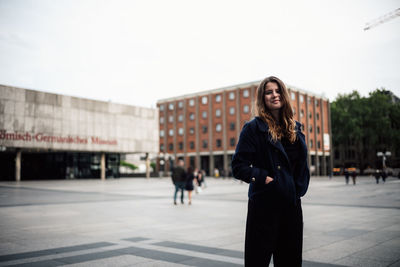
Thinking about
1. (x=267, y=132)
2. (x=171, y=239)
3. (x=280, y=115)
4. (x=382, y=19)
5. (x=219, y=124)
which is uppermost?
(x=382, y=19)

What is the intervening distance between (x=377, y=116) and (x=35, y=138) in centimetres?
5690

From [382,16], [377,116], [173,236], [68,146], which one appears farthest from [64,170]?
[382,16]

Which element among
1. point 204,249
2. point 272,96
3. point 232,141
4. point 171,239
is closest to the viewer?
point 272,96

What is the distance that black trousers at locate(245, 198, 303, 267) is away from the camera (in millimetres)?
2369

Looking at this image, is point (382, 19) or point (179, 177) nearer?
point (179, 177)

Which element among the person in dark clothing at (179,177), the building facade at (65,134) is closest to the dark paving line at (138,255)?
the person in dark clothing at (179,177)

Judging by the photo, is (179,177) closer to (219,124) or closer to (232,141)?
(232,141)

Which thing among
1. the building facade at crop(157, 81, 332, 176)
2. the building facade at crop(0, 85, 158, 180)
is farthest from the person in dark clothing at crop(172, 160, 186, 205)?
the building facade at crop(157, 81, 332, 176)

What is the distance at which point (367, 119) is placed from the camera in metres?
62.0

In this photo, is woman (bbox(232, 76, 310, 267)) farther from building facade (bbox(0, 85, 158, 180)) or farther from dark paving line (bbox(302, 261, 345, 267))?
building facade (bbox(0, 85, 158, 180))

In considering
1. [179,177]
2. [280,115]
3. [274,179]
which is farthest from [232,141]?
[274,179]

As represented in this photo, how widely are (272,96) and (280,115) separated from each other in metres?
0.16

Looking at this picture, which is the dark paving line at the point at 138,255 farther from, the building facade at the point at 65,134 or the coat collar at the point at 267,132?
the building facade at the point at 65,134

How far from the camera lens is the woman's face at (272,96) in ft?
8.46
